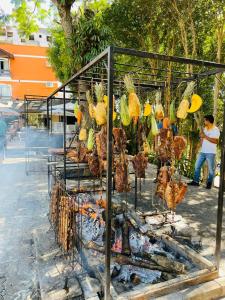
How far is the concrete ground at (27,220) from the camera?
3.17m

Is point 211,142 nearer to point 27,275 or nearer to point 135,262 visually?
point 135,262

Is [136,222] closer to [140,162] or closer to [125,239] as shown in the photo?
[125,239]

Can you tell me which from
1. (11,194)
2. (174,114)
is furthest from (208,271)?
(11,194)

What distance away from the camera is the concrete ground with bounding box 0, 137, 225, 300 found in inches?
125

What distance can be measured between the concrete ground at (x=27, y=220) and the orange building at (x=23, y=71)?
73.9ft

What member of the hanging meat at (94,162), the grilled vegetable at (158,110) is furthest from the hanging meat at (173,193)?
the hanging meat at (94,162)

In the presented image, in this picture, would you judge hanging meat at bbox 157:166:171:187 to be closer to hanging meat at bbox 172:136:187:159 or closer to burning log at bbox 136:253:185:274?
hanging meat at bbox 172:136:187:159

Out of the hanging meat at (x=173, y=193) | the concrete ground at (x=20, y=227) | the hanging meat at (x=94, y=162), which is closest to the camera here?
the concrete ground at (x=20, y=227)

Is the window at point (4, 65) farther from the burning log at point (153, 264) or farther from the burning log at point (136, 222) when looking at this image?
the burning log at point (153, 264)

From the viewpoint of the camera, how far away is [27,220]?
16.5 feet

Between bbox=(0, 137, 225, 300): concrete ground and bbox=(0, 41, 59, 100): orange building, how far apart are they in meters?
22.5

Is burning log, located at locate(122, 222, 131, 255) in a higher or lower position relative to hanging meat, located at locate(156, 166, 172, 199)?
lower

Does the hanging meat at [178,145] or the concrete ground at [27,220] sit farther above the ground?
the hanging meat at [178,145]

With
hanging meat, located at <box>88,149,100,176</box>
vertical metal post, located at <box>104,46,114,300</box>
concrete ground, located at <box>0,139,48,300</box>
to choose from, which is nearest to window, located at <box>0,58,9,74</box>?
concrete ground, located at <box>0,139,48,300</box>
